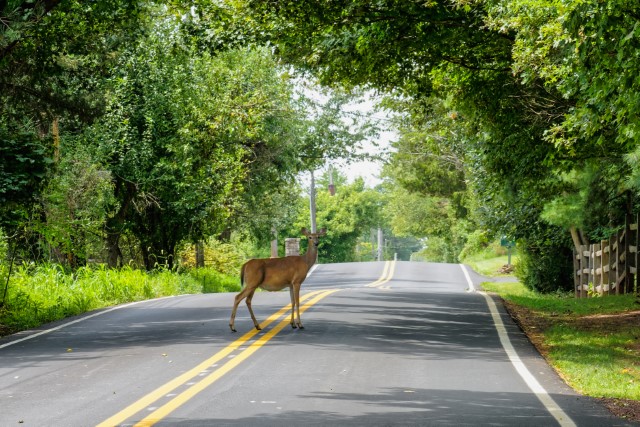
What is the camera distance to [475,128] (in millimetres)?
23156

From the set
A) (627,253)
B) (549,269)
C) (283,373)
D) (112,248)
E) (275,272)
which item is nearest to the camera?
(283,373)

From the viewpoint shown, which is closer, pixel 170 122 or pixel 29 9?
pixel 29 9

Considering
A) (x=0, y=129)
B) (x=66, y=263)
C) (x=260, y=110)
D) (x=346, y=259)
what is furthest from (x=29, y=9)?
(x=346, y=259)

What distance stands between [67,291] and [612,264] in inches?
532

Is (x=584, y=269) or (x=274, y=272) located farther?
(x=584, y=269)

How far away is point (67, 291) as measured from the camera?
22.0m

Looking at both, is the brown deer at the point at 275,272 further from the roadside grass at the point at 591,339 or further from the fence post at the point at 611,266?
the fence post at the point at 611,266

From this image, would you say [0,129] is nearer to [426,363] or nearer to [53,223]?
[53,223]

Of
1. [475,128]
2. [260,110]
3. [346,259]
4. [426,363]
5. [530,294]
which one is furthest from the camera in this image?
[346,259]

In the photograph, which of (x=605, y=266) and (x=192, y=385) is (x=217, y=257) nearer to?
(x=605, y=266)

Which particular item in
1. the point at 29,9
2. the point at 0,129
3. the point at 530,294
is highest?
the point at 29,9

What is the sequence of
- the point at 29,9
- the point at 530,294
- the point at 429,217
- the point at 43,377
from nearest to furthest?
the point at 43,377
the point at 29,9
the point at 530,294
the point at 429,217

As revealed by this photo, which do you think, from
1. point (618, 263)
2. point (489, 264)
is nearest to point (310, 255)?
point (618, 263)

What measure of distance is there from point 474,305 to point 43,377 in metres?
13.3
